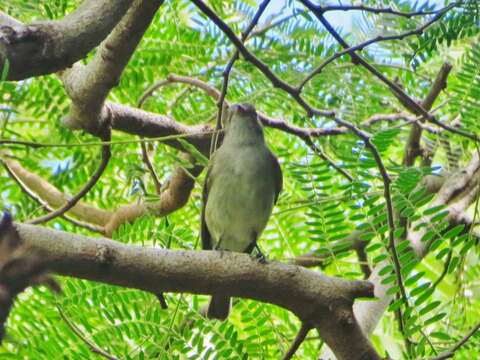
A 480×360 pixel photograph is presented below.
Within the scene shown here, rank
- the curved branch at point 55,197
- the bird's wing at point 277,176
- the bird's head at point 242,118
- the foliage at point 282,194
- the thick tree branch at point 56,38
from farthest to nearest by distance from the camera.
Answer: the curved branch at point 55,197, the bird's wing at point 277,176, the bird's head at point 242,118, the foliage at point 282,194, the thick tree branch at point 56,38

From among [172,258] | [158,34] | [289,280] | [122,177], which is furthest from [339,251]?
[122,177]

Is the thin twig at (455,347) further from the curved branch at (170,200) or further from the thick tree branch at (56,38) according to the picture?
the curved branch at (170,200)

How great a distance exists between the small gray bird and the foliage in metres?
0.09

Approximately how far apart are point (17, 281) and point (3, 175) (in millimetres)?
3852

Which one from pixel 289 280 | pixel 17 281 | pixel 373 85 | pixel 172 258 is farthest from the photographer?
pixel 373 85

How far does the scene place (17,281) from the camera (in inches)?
44.1

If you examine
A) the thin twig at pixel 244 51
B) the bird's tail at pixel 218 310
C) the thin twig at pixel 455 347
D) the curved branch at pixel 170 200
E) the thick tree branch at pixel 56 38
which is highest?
the curved branch at pixel 170 200

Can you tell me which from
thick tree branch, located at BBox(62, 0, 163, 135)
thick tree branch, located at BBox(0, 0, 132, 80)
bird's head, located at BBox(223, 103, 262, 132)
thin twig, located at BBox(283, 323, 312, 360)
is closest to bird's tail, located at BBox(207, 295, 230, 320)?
thin twig, located at BBox(283, 323, 312, 360)

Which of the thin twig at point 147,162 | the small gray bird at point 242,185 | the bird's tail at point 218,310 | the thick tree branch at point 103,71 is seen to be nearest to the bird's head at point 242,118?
the small gray bird at point 242,185

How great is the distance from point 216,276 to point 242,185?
6.17 ft

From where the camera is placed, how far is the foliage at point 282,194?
2809 mm

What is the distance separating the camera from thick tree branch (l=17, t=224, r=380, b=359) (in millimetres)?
2227

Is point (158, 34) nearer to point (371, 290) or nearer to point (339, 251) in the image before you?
point (339, 251)

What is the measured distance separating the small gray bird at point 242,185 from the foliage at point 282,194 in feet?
0.30
